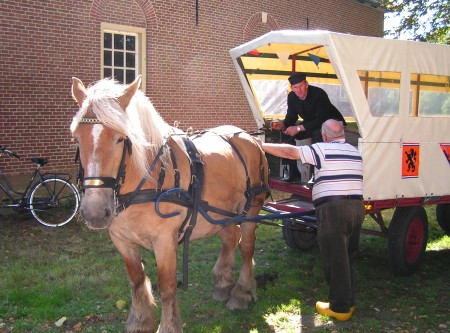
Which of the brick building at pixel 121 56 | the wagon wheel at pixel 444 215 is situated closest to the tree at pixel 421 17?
the brick building at pixel 121 56

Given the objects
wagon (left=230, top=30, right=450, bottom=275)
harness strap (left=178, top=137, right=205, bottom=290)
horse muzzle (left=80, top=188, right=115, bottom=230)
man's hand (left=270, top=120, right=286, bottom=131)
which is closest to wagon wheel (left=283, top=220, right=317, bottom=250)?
wagon (left=230, top=30, right=450, bottom=275)

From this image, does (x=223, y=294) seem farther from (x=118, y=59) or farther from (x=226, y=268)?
(x=118, y=59)

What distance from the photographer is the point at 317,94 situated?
5652 mm

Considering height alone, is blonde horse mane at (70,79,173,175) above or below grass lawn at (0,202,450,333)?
above

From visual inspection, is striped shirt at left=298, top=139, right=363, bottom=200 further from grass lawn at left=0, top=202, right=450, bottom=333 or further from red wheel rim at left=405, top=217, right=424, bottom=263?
red wheel rim at left=405, top=217, right=424, bottom=263

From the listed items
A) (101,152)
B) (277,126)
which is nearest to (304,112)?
(277,126)

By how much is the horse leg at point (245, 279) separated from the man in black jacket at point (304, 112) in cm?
138

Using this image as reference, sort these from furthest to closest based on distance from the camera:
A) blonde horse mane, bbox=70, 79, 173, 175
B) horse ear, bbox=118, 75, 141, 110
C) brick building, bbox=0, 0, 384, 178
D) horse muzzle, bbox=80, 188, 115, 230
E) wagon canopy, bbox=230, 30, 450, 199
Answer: brick building, bbox=0, 0, 384, 178
wagon canopy, bbox=230, 30, 450, 199
horse ear, bbox=118, 75, 141, 110
blonde horse mane, bbox=70, 79, 173, 175
horse muzzle, bbox=80, 188, 115, 230

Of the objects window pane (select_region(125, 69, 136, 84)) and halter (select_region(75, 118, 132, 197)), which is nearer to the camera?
halter (select_region(75, 118, 132, 197))

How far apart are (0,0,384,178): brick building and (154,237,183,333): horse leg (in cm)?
659

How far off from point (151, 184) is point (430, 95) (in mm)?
3689

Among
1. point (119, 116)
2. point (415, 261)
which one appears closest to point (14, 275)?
point (119, 116)

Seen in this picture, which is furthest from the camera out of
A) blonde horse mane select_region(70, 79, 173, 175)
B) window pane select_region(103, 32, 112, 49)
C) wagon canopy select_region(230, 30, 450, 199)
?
window pane select_region(103, 32, 112, 49)

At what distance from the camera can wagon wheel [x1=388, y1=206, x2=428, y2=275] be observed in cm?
527
